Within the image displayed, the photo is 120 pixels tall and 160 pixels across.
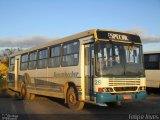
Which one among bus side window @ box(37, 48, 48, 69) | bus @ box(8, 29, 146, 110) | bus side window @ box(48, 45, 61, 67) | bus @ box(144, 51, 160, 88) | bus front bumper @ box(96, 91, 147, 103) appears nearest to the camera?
bus front bumper @ box(96, 91, 147, 103)

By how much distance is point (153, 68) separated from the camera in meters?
24.5

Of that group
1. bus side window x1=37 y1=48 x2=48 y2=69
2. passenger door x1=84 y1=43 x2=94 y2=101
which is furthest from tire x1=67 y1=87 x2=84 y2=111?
bus side window x1=37 y1=48 x2=48 y2=69

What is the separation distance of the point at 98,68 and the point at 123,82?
1.21 m

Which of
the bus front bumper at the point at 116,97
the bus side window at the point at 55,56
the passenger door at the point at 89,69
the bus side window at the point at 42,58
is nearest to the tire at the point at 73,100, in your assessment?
the passenger door at the point at 89,69

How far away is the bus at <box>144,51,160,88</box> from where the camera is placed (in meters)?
24.1

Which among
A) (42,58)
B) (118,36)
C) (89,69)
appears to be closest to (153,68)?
(42,58)

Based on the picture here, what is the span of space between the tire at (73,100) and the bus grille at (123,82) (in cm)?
A: 210

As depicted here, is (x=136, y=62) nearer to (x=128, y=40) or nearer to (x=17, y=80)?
(x=128, y=40)

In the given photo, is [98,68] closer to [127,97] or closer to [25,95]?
[127,97]

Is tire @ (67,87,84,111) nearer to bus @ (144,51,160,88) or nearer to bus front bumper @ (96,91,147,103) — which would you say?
bus front bumper @ (96,91,147,103)

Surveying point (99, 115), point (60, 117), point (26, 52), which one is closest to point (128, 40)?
point (99, 115)

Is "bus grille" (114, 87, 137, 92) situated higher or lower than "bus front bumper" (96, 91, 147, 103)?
higher

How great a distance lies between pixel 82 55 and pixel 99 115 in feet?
9.08

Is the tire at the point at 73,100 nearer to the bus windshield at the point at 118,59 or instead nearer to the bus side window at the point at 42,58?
the bus windshield at the point at 118,59
